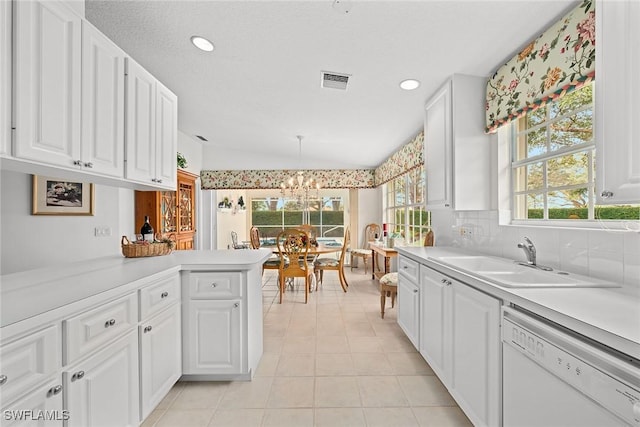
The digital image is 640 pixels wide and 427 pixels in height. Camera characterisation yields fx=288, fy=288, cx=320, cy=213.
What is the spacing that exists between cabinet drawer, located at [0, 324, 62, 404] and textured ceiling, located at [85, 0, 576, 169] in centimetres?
193

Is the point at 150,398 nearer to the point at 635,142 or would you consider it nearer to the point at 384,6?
the point at 635,142

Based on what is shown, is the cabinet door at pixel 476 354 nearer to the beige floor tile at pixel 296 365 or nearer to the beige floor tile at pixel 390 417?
the beige floor tile at pixel 390 417

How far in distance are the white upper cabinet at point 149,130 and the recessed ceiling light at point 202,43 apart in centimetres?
43

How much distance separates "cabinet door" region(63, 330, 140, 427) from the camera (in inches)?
43.6

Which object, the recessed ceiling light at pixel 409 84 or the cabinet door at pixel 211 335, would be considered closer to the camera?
the cabinet door at pixel 211 335

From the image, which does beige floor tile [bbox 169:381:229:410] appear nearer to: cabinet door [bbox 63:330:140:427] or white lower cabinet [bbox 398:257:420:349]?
cabinet door [bbox 63:330:140:427]

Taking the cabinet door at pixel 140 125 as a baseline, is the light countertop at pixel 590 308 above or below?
below

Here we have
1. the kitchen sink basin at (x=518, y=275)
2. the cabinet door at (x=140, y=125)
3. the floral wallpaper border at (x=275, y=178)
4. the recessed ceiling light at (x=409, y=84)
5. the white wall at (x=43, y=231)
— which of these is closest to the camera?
the kitchen sink basin at (x=518, y=275)

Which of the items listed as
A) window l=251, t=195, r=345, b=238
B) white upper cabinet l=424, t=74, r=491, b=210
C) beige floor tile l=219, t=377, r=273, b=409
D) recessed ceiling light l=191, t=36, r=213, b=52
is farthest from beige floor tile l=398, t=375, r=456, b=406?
window l=251, t=195, r=345, b=238

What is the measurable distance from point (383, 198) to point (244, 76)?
4302mm

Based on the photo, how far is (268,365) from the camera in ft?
7.67

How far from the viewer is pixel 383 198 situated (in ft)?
20.8

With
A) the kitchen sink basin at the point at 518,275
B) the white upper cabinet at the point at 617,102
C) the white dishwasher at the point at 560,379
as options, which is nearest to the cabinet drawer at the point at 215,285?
the kitchen sink basin at the point at 518,275

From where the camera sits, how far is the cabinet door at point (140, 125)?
6.04ft
